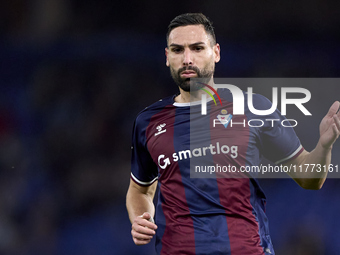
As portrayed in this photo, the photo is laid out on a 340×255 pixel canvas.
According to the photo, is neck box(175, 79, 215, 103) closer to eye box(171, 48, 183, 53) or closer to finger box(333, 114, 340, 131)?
eye box(171, 48, 183, 53)

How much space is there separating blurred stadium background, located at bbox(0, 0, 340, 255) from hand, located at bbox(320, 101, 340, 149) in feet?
10.1

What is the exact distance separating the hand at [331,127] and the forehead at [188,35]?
35.2 inches

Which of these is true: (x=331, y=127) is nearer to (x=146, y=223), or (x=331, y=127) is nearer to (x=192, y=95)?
(x=192, y=95)

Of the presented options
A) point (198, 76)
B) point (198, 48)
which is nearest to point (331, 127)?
point (198, 76)

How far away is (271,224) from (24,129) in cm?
313

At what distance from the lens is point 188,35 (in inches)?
108

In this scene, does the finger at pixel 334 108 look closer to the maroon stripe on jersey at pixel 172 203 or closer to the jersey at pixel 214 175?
the jersey at pixel 214 175

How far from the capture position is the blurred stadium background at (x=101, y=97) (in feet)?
17.0

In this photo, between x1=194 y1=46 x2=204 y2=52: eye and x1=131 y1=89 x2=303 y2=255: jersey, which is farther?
x1=194 y1=46 x2=204 y2=52: eye

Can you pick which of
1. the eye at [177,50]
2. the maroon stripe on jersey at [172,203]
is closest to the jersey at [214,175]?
the maroon stripe on jersey at [172,203]

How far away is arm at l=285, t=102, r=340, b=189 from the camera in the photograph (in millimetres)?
2240

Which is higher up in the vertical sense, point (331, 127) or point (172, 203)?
point (331, 127)

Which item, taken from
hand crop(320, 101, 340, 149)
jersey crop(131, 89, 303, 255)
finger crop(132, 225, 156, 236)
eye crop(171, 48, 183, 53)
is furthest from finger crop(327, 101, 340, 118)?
finger crop(132, 225, 156, 236)

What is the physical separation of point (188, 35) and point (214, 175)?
0.88 metres
